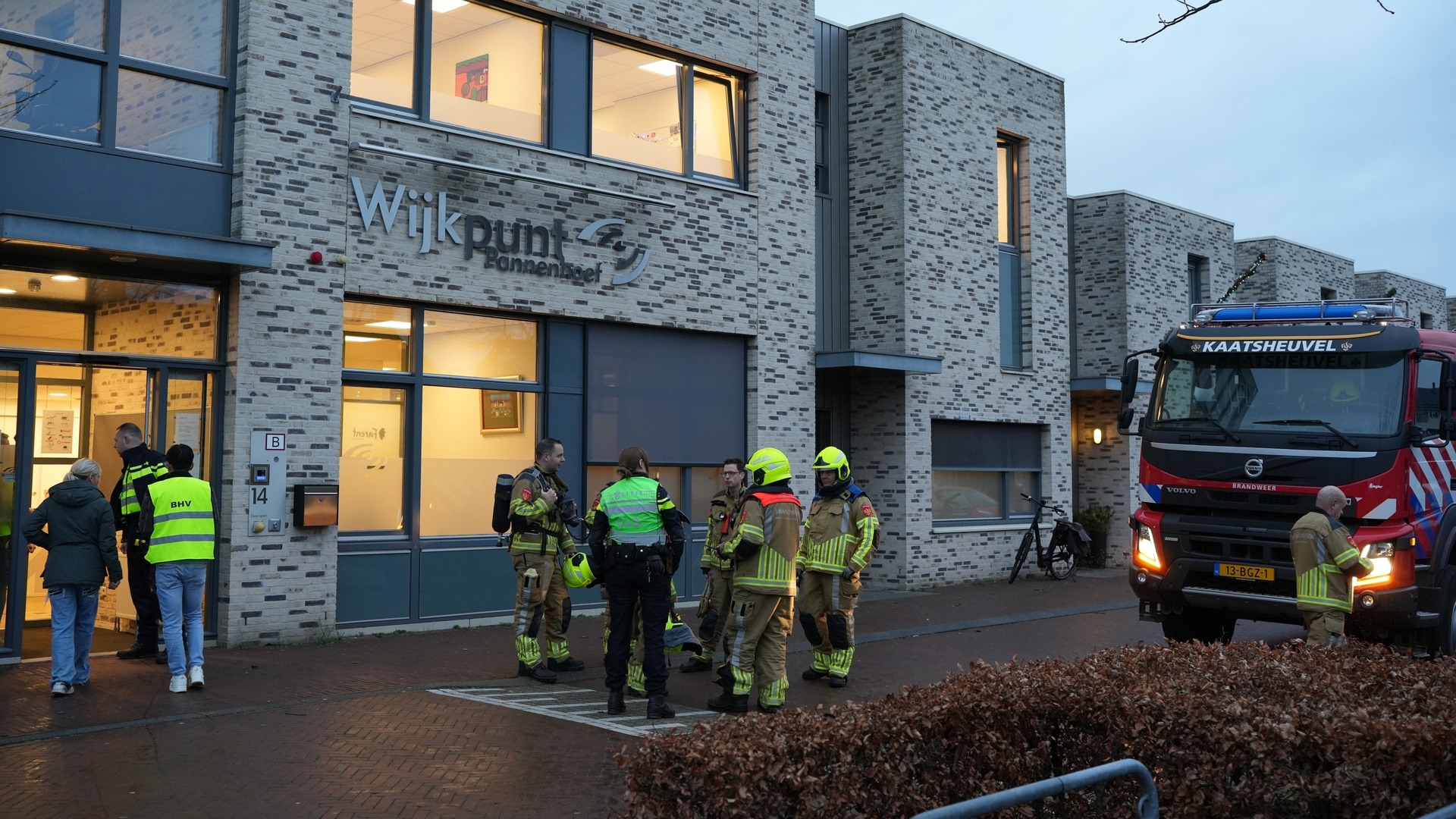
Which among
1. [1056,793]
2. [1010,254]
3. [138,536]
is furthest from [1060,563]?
[1056,793]

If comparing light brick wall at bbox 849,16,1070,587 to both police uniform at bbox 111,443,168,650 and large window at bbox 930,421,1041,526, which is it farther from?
police uniform at bbox 111,443,168,650

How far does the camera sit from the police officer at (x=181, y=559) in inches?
360

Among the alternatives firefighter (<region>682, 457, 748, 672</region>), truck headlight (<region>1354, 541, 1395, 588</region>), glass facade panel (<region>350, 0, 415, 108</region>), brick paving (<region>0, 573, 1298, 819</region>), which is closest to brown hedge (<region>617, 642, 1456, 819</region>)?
brick paving (<region>0, 573, 1298, 819</region>)

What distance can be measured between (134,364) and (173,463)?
1848mm

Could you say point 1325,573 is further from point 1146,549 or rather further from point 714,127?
point 714,127

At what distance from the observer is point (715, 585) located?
10430mm

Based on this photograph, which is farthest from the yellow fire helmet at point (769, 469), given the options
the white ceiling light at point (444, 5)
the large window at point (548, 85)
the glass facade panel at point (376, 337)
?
the white ceiling light at point (444, 5)

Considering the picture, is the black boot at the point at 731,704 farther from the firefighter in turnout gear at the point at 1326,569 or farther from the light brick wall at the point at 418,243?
the light brick wall at the point at 418,243

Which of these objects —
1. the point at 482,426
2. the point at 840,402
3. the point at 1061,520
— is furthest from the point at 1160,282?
the point at 482,426

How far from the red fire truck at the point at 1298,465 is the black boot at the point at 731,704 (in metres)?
4.35

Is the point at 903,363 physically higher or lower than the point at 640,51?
lower

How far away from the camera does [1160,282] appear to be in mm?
24328

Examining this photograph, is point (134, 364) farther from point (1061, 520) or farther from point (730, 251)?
point (1061, 520)

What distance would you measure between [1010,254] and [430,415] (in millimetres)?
11407
